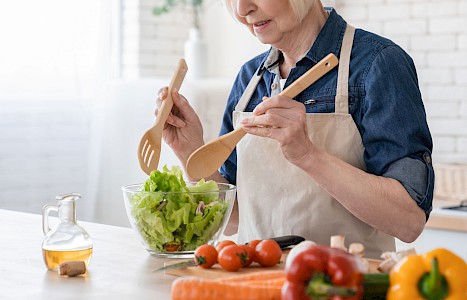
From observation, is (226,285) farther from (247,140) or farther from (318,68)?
(247,140)

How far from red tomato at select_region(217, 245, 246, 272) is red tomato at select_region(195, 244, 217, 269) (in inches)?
0.6

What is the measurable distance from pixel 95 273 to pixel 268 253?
0.39 m

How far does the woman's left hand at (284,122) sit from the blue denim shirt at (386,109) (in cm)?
24

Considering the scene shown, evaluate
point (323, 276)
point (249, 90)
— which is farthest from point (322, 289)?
point (249, 90)

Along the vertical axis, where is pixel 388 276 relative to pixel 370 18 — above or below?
below

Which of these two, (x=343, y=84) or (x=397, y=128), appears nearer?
(x=397, y=128)

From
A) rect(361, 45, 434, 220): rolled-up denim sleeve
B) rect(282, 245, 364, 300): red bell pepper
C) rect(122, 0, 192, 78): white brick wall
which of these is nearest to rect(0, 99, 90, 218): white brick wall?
rect(122, 0, 192, 78): white brick wall

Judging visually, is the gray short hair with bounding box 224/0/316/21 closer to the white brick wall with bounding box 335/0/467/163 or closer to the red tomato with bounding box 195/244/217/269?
the red tomato with bounding box 195/244/217/269

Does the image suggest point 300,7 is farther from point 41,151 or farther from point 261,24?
point 41,151

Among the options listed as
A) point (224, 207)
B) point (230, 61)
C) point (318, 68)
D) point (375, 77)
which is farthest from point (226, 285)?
point (230, 61)

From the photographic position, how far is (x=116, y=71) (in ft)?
16.1

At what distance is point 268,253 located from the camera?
1.69 metres

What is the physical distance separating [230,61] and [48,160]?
1327 mm

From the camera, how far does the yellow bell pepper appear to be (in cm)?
117
